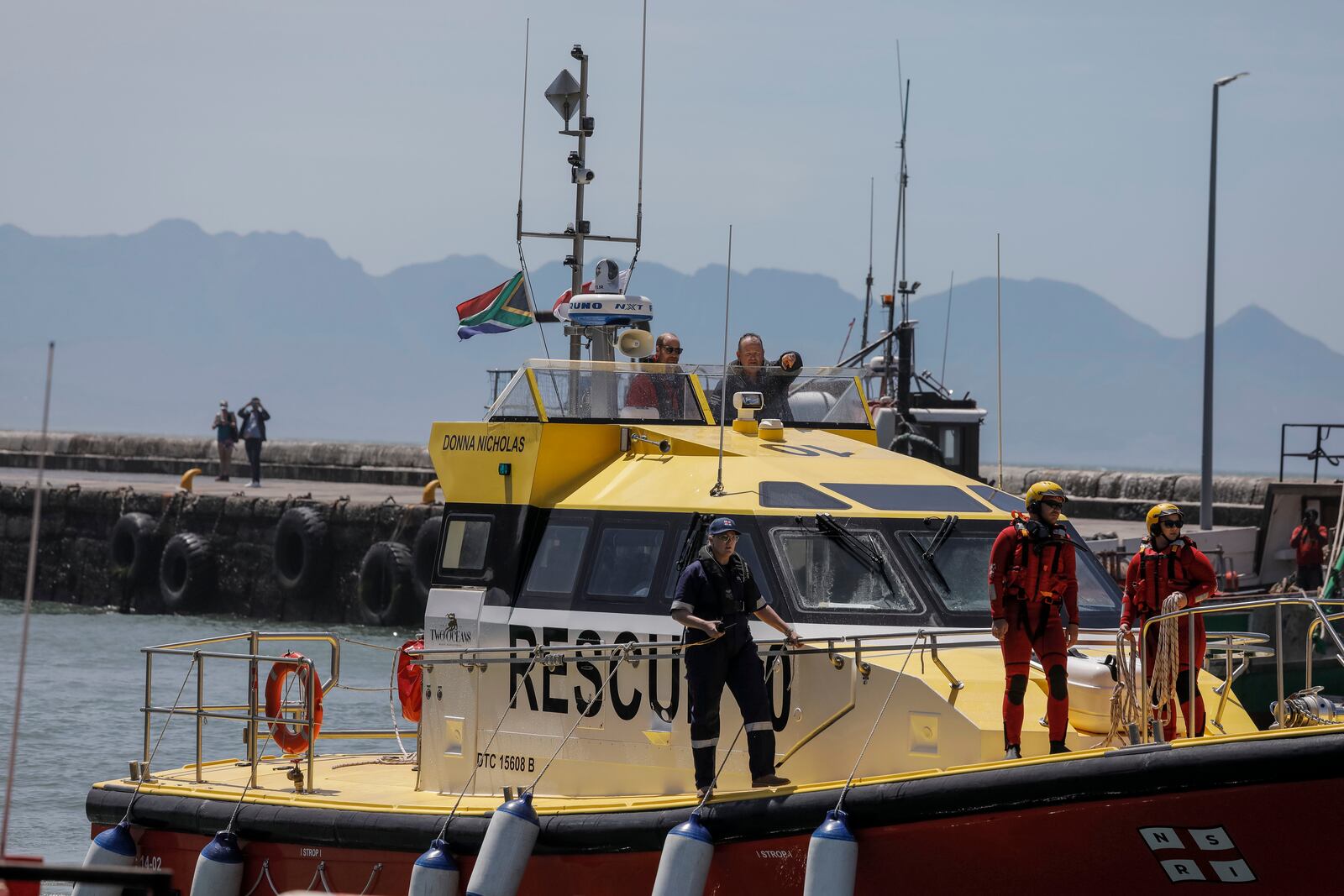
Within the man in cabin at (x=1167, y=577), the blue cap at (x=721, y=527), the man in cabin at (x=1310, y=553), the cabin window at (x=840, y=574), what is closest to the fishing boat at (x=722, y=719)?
the cabin window at (x=840, y=574)

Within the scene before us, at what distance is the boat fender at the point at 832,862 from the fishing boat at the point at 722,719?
0.01 metres

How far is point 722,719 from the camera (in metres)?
7.53

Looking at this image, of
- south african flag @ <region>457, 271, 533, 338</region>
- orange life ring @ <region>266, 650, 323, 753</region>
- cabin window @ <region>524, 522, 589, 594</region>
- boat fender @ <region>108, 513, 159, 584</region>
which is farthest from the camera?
boat fender @ <region>108, 513, 159, 584</region>

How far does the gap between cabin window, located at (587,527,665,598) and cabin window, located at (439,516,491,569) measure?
30.6 inches

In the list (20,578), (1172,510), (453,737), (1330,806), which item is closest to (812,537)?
(1172,510)

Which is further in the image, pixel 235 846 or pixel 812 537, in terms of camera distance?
pixel 235 846

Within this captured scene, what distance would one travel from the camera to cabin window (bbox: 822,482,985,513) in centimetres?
798

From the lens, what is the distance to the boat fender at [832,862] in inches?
250

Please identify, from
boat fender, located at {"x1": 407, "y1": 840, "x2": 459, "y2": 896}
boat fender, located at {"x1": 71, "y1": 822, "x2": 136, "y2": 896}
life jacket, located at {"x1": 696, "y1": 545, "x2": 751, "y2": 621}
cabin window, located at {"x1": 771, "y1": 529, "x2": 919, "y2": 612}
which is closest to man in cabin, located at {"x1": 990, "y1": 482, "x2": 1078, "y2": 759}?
cabin window, located at {"x1": 771, "y1": 529, "x2": 919, "y2": 612}

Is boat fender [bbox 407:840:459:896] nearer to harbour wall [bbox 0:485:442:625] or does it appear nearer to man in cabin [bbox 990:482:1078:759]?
man in cabin [bbox 990:482:1078:759]

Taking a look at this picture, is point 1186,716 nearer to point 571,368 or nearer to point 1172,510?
point 1172,510

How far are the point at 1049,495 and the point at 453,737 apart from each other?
130 inches

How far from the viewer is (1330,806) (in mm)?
5699

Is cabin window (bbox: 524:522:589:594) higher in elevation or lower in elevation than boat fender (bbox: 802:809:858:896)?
higher
